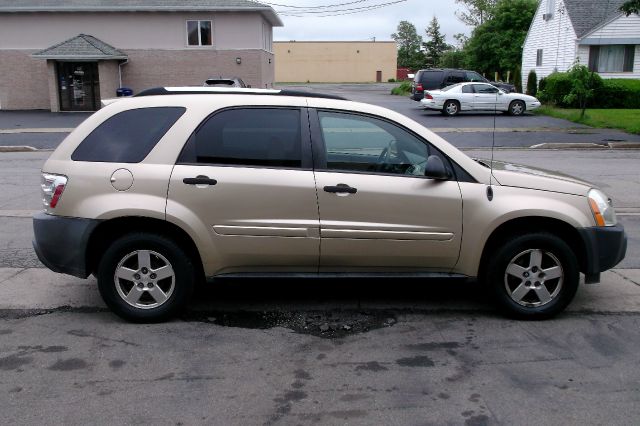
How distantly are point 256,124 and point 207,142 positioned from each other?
410mm

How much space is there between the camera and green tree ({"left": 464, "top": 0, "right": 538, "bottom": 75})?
160ft

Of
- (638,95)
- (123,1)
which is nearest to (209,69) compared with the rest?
(123,1)

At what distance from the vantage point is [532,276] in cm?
511

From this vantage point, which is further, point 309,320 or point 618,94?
point 618,94

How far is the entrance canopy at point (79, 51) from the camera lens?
104 ft

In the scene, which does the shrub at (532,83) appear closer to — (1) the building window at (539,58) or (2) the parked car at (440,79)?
(1) the building window at (539,58)

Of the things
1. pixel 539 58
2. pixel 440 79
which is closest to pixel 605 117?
pixel 440 79

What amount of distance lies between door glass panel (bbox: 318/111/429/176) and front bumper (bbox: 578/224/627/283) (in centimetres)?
143

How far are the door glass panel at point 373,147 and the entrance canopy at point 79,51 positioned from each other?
29641 mm

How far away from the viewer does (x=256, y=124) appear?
5.05 m

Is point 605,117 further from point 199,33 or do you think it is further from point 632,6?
point 199,33

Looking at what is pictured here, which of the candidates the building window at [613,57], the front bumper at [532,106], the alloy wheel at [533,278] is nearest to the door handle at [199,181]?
the alloy wheel at [533,278]

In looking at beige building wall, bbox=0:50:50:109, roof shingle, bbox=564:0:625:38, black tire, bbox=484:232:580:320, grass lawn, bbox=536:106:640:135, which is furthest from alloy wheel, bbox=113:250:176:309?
roof shingle, bbox=564:0:625:38

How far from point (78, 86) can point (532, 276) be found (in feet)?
107
